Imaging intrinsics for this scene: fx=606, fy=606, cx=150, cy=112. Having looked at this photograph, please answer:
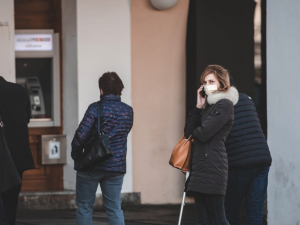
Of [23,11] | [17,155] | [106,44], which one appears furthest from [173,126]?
[17,155]

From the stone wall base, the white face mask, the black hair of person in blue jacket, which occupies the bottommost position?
the stone wall base

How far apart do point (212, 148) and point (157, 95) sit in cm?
→ 386

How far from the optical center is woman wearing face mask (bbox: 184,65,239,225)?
4402mm

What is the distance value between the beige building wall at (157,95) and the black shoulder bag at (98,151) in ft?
10.6

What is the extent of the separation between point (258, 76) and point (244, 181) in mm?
10116

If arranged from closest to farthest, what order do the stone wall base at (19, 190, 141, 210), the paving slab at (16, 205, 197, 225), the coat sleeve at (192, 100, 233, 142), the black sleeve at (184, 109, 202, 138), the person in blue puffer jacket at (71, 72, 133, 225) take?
the coat sleeve at (192, 100, 233, 142) < the black sleeve at (184, 109, 202, 138) < the person in blue puffer jacket at (71, 72, 133, 225) < the paving slab at (16, 205, 197, 225) < the stone wall base at (19, 190, 141, 210)

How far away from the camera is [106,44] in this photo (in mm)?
7781

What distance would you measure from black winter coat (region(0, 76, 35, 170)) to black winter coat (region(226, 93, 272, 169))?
1.92 m

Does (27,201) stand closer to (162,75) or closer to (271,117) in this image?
(162,75)

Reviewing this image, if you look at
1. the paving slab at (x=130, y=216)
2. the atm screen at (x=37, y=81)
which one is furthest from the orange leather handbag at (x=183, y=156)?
the atm screen at (x=37, y=81)

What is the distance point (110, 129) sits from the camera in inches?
196

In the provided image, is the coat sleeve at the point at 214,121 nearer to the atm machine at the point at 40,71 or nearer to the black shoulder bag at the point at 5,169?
the black shoulder bag at the point at 5,169

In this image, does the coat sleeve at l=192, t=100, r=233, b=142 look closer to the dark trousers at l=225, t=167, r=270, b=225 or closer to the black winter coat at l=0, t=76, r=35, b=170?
the dark trousers at l=225, t=167, r=270, b=225

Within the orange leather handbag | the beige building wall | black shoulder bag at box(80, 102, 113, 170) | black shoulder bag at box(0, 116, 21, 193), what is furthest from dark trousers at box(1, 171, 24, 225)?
the beige building wall
